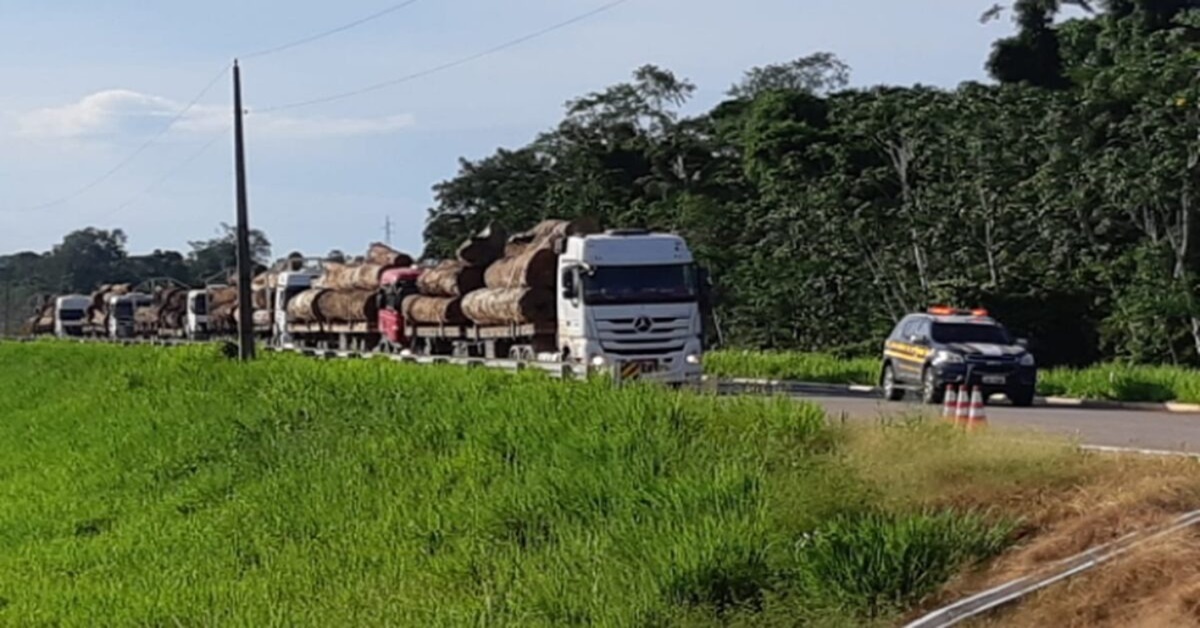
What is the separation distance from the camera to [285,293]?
55.4 metres

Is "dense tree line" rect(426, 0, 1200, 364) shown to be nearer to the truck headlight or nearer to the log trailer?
the truck headlight

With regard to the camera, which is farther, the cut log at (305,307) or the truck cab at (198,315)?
the truck cab at (198,315)

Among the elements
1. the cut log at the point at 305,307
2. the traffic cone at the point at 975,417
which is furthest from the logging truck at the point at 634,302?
the cut log at the point at 305,307

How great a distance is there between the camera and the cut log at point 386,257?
4450 centimetres

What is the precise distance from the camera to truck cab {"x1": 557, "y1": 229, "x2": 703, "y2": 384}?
1022 inches

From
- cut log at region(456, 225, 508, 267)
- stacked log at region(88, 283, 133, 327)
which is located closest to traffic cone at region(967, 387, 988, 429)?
cut log at region(456, 225, 508, 267)

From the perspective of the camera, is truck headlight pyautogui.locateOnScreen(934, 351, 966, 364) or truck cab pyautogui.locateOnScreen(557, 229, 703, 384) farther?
truck headlight pyautogui.locateOnScreen(934, 351, 966, 364)

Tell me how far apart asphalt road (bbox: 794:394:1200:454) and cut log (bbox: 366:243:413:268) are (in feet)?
68.1

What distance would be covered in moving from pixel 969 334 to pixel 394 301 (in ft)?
57.3

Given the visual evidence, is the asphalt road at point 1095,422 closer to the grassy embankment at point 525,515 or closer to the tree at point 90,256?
the grassy embankment at point 525,515

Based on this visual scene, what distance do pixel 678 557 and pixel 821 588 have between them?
1078mm

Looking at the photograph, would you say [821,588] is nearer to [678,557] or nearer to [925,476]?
[678,557]

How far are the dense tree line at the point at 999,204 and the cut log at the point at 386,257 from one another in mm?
9136

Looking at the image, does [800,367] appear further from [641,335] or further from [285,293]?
[285,293]
